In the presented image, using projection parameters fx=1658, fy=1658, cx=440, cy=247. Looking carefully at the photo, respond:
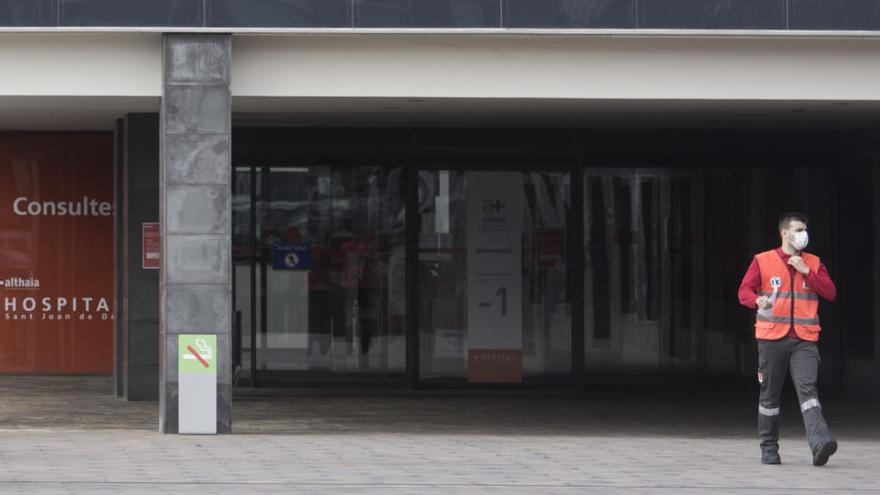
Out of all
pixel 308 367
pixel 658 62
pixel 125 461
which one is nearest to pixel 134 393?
pixel 308 367

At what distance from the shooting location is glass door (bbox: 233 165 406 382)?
19.5m

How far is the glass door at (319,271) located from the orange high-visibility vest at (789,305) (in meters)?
8.03

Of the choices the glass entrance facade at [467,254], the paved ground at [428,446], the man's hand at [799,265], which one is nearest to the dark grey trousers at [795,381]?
the paved ground at [428,446]

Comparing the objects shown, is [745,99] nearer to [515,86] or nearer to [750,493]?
[515,86]

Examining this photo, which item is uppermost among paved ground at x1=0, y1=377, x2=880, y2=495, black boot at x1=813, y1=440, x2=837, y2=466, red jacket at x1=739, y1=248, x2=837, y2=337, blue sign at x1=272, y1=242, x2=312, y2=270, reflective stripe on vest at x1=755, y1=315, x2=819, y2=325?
blue sign at x1=272, y1=242, x2=312, y2=270

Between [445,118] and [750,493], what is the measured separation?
769 centimetres

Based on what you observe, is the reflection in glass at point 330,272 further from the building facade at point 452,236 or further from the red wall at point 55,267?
the red wall at point 55,267

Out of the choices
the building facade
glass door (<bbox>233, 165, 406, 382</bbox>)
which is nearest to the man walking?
the building facade

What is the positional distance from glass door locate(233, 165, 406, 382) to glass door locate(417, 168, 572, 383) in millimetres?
387

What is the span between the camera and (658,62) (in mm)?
14227

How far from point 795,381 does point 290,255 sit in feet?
28.9

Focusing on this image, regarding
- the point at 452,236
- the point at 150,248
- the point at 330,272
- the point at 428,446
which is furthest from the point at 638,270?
the point at 428,446

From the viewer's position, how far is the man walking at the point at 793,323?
11922mm

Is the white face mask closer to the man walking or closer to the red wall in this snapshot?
the man walking
